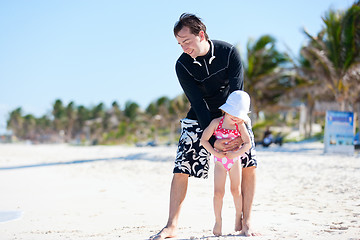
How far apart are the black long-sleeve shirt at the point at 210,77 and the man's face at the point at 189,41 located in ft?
0.28

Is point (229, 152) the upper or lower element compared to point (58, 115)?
lower

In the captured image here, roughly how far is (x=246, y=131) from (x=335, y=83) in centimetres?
1546

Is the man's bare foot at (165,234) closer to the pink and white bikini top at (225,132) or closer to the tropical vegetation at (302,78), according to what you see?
the pink and white bikini top at (225,132)

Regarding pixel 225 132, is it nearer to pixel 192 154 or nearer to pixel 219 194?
pixel 192 154

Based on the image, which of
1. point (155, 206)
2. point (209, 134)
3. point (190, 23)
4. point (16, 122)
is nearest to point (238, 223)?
point (209, 134)

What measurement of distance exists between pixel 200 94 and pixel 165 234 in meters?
1.14

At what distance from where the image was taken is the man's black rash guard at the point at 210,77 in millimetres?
3045

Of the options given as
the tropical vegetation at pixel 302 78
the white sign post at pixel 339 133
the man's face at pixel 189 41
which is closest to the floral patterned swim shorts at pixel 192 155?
the man's face at pixel 189 41

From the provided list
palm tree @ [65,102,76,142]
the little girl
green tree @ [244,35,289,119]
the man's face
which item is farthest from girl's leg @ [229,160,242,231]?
palm tree @ [65,102,76,142]

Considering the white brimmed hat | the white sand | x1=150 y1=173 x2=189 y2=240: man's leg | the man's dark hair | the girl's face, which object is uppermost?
the man's dark hair

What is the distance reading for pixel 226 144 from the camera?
2.94 meters

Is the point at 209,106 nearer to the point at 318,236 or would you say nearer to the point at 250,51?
the point at 318,236

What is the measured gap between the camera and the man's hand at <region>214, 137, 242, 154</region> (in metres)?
2.94

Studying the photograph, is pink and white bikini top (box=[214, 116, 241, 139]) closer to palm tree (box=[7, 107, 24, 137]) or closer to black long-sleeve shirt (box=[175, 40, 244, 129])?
black long-sleeve shirt (box=[175, 40, 244, 129])
